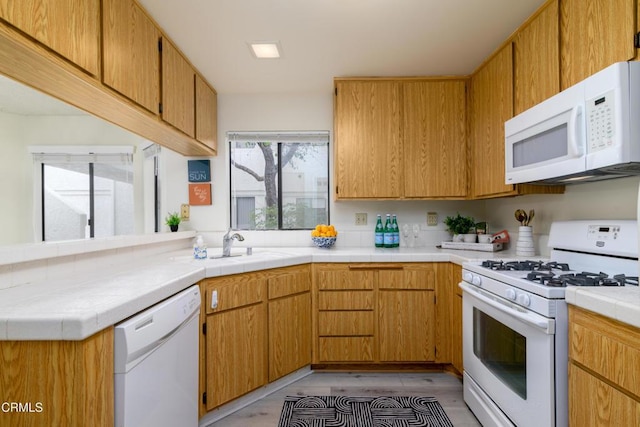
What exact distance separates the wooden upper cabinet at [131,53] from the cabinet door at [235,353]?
1.26 metres

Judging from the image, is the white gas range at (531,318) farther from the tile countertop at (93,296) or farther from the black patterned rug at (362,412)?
the tile countertop at (93,296)

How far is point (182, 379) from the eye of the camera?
54.1 inches

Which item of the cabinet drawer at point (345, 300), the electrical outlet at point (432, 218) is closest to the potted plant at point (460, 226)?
the electrical outlet at point (432, 218)

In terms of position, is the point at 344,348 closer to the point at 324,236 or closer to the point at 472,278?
the point at 324,236

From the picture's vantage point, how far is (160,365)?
118 centimetres

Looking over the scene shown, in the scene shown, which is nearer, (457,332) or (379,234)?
(457,332)

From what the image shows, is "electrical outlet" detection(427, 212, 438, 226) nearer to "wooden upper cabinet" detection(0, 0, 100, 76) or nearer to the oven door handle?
the oven door handle

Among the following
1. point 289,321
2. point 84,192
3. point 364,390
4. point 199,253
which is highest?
point 84,192

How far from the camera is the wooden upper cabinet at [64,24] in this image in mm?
1007

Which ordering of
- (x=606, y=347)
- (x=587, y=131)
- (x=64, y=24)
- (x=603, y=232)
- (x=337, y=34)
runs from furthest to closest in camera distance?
(x=337, y=34) → (x=603, y=232) → (x=587, y=131) → (x=64, y=24) → (x=606, y=347)

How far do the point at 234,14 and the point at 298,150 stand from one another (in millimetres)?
1351

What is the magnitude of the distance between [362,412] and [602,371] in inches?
50.5

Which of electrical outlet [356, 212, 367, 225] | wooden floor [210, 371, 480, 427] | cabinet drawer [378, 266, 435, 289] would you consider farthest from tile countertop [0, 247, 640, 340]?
electrical outlet [356, 212, 367, 225]

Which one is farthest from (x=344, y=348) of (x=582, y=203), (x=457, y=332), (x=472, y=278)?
(x=582, y=203)
